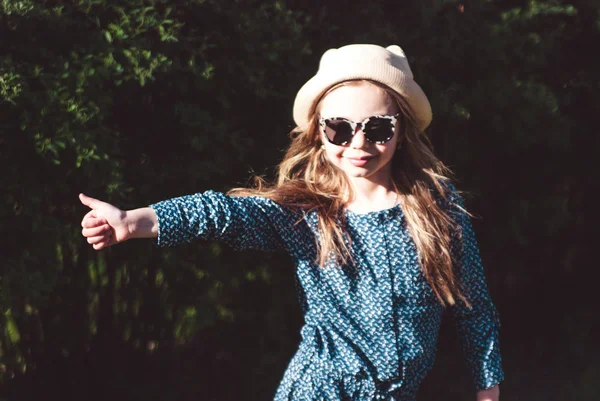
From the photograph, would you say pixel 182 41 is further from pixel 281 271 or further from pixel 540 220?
pixel 540 220

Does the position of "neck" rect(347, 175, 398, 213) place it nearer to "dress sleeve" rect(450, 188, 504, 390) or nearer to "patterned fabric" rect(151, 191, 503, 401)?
"patterned fabric" rect(151, 191, 503, 401)

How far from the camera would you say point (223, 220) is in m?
2.61

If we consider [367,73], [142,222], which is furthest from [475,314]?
[142,222]

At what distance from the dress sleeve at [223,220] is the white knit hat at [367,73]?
0.39m

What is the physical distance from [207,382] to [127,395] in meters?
0.41

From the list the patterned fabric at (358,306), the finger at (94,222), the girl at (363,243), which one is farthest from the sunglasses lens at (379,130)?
the finger at (94,222)

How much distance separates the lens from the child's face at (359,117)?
9.05ft

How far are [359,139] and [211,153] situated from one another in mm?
1290

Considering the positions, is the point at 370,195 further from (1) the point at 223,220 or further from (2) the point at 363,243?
(1) the point at 223,220

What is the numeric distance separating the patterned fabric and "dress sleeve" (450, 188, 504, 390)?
0.15 m

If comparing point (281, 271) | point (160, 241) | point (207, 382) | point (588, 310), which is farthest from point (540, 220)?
point (160, 241)

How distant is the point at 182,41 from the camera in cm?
375

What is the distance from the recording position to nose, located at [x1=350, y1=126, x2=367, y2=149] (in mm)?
2742

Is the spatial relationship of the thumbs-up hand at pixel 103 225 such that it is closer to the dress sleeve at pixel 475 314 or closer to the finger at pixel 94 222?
the finger at pixel 94 222
